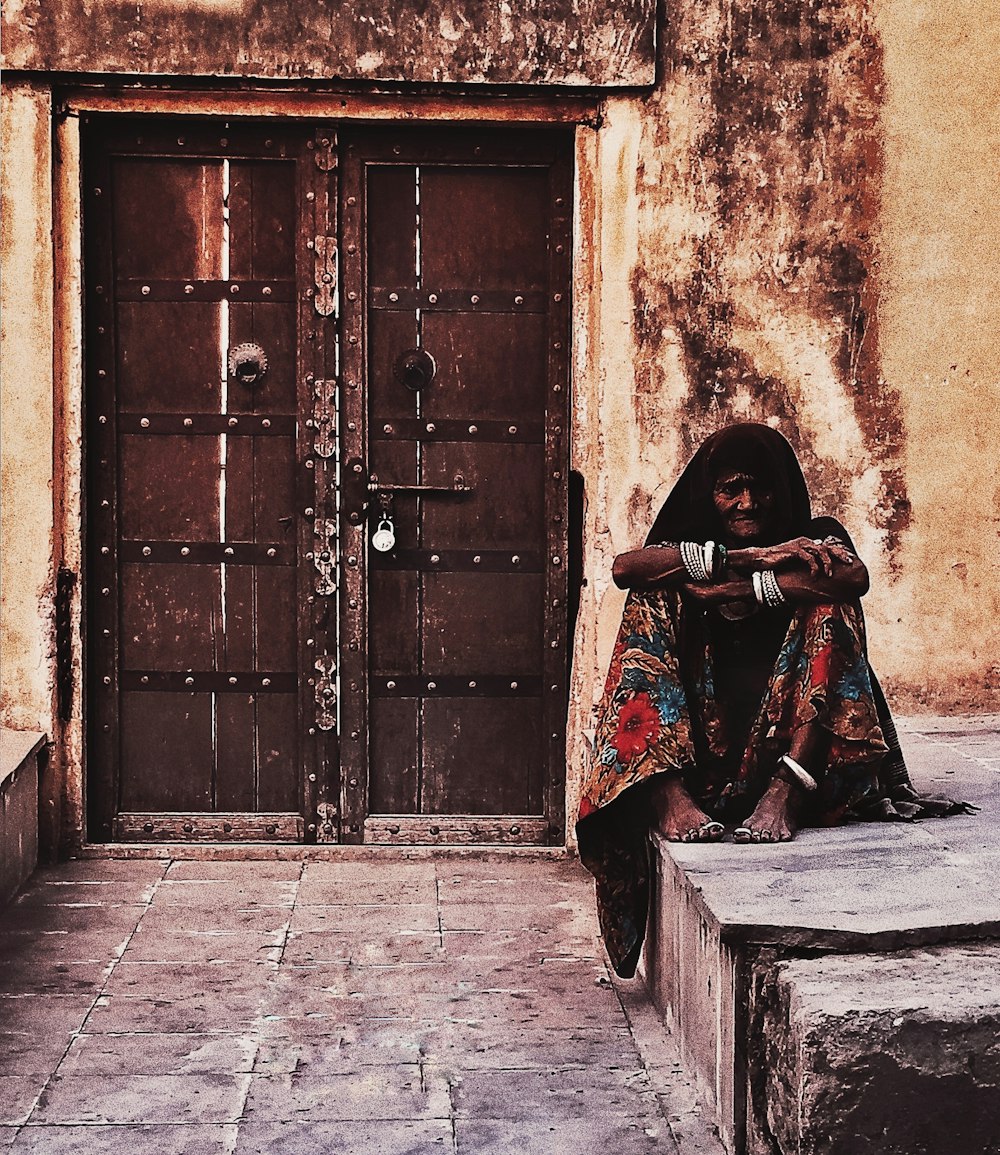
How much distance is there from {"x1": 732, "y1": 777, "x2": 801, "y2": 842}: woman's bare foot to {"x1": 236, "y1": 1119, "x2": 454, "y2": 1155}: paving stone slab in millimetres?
979

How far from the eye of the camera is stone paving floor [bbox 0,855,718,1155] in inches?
122

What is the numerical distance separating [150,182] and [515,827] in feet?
8.08

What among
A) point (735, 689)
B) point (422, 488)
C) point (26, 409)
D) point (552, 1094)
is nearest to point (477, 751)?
point (422, 488)

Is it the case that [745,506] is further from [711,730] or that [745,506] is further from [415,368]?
[415,368]

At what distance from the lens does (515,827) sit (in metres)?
5.17

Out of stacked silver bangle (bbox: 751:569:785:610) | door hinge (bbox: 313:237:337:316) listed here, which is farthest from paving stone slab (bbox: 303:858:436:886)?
door hinge (bbox: 313:237:337:316)

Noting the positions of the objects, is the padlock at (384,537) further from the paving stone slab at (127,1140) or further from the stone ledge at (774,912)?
the paving stone slab at (127,1140)

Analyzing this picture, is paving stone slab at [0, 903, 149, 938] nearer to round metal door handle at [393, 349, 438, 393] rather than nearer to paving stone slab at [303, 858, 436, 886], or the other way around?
paving stone slab at [303, 858, 436, 886]

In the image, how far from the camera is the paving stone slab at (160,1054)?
3373 mm

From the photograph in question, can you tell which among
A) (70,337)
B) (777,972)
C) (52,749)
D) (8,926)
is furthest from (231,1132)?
(70,337)

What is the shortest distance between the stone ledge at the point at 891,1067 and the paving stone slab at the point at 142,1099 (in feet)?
3.88

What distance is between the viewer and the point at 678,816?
3.63 metres

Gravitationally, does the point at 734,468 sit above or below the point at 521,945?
above

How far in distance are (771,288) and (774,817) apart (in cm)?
204
